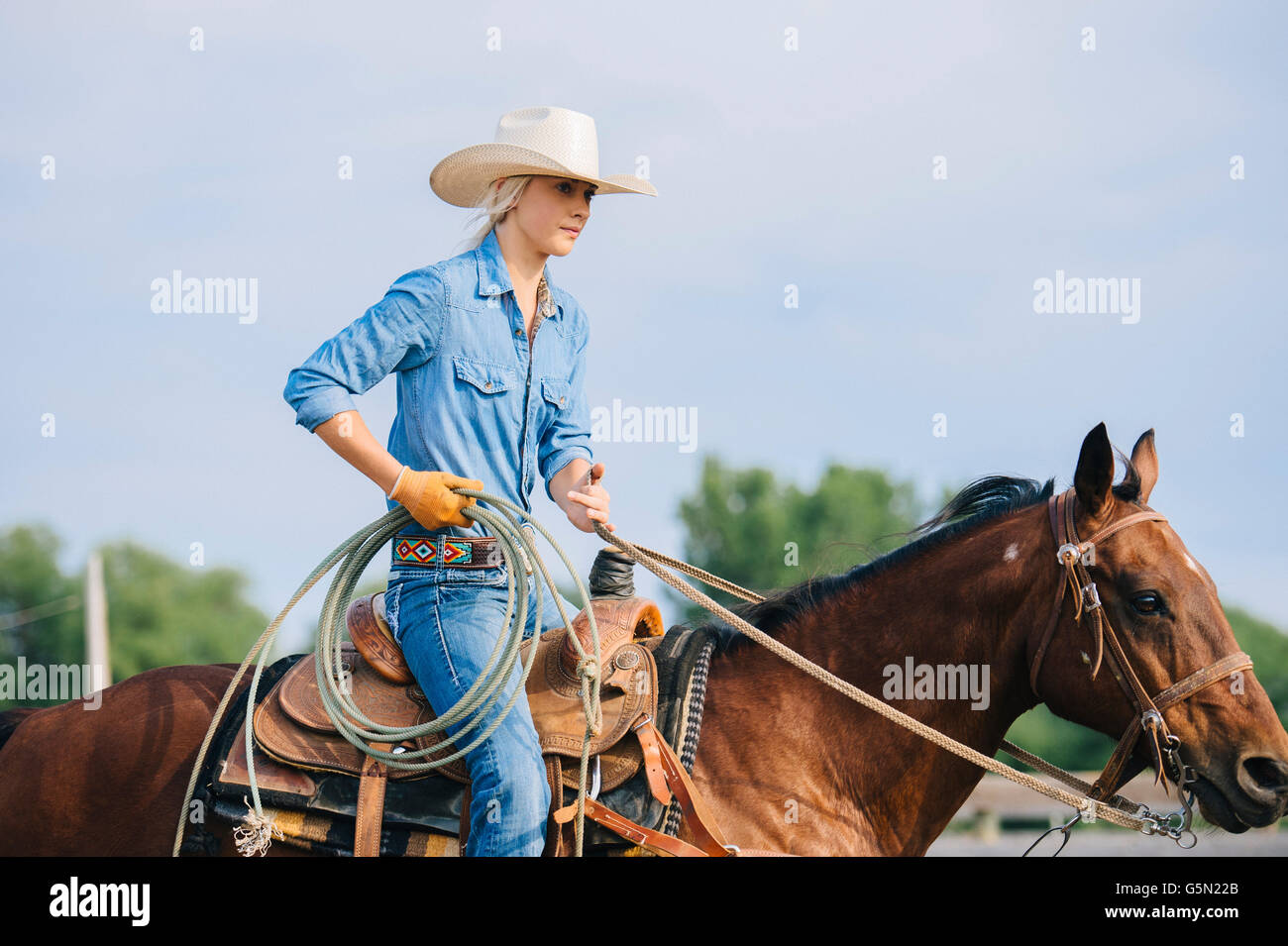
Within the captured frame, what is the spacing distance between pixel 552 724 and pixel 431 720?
1.34 feet

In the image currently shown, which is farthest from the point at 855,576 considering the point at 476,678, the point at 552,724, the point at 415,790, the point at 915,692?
the point at 415,790

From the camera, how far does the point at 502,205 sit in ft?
14.3

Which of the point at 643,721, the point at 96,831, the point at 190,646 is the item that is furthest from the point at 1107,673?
the point at 190,646

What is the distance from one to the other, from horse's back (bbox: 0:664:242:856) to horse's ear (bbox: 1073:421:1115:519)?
123 inches

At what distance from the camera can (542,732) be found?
396cm

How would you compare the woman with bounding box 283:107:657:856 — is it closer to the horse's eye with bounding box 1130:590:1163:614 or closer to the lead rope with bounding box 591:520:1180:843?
the lead rope with bounding box 591:520:1180:843

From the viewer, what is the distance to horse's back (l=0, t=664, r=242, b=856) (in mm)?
4145

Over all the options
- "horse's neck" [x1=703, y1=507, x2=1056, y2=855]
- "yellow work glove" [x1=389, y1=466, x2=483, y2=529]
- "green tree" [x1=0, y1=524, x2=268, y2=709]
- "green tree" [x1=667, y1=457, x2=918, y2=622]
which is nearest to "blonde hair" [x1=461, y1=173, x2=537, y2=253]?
"yellow work glove" [x1=389, y1=466, x2=483, y2=529]

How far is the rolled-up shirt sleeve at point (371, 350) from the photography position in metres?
3.88

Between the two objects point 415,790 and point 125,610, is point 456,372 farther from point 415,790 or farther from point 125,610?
point 125,610

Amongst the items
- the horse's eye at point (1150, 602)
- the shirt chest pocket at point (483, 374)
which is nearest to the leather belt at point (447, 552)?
the shirt chest pocket at point (483, 374)

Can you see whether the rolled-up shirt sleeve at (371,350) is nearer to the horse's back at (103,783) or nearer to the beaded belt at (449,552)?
the beaded belt at (449,552)
